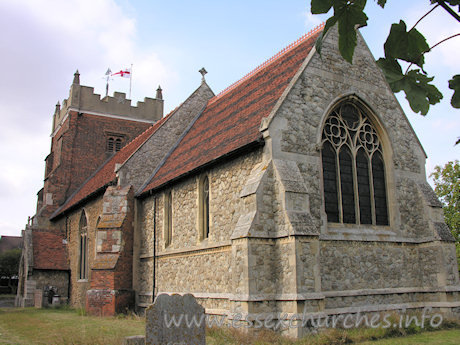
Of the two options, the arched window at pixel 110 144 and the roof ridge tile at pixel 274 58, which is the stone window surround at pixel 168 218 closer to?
the roof ridge tile at pixel 274 58

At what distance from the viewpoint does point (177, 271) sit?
606 inches

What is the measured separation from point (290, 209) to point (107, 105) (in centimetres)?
2236

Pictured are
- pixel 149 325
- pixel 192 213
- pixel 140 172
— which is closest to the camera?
pixel 149 325

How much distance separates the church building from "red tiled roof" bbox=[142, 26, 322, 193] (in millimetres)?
85

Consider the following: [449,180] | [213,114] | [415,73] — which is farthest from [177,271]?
[449,180]

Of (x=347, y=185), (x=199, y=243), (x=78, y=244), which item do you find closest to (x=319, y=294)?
(x=347, y=185)

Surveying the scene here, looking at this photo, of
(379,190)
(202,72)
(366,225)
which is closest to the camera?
(366,225)

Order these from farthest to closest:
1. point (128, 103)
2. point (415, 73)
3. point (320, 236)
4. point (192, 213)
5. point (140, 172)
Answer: point (128, 103) < point (140, 172) < point (192, 213) < point (320, 236) < point (415, 73)

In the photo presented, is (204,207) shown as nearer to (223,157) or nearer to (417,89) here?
(223,157)

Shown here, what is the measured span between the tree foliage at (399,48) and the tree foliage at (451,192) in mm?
30609

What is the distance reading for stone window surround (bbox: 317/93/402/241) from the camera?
12323 mm

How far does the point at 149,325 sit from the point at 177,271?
879 centimetres

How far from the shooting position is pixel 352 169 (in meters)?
13.4

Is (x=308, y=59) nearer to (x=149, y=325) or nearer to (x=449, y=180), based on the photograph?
(x=149, y=325)
